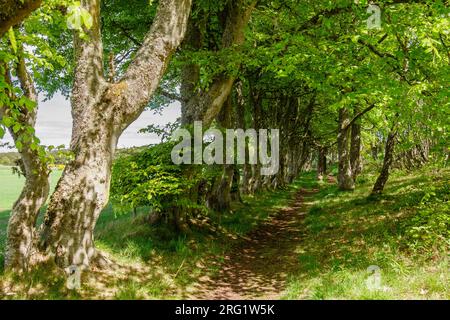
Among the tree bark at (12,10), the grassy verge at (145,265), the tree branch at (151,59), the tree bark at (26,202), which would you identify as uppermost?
the tree branch at (151,59)

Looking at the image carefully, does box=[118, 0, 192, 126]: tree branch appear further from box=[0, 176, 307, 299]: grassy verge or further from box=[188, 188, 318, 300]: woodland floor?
box=[188, 188, 318, 300]: woodland floor

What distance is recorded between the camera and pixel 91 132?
758cm

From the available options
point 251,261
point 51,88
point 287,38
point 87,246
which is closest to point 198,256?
point 251,261

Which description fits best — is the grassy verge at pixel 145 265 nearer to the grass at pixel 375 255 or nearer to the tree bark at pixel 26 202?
the tree bark at pixel 26 202

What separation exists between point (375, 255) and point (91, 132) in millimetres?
7165

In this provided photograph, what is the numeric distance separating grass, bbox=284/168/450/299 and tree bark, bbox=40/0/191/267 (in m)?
4.46

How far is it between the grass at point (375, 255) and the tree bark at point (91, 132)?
4458 mm

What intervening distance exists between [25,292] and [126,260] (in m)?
2.77

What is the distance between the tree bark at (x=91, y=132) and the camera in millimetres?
7449

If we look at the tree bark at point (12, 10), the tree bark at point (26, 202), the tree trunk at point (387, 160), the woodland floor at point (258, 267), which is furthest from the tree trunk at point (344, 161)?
the tree bark at point (12, 10)

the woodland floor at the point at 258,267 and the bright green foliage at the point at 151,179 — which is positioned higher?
the bright green foliage at the point at 151,179

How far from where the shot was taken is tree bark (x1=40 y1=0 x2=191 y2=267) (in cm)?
745

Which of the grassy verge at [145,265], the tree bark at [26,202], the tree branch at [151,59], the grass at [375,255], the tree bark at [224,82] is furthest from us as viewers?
the tree bark at [224,82]

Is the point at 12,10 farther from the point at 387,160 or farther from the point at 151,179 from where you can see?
the point at 387,160
